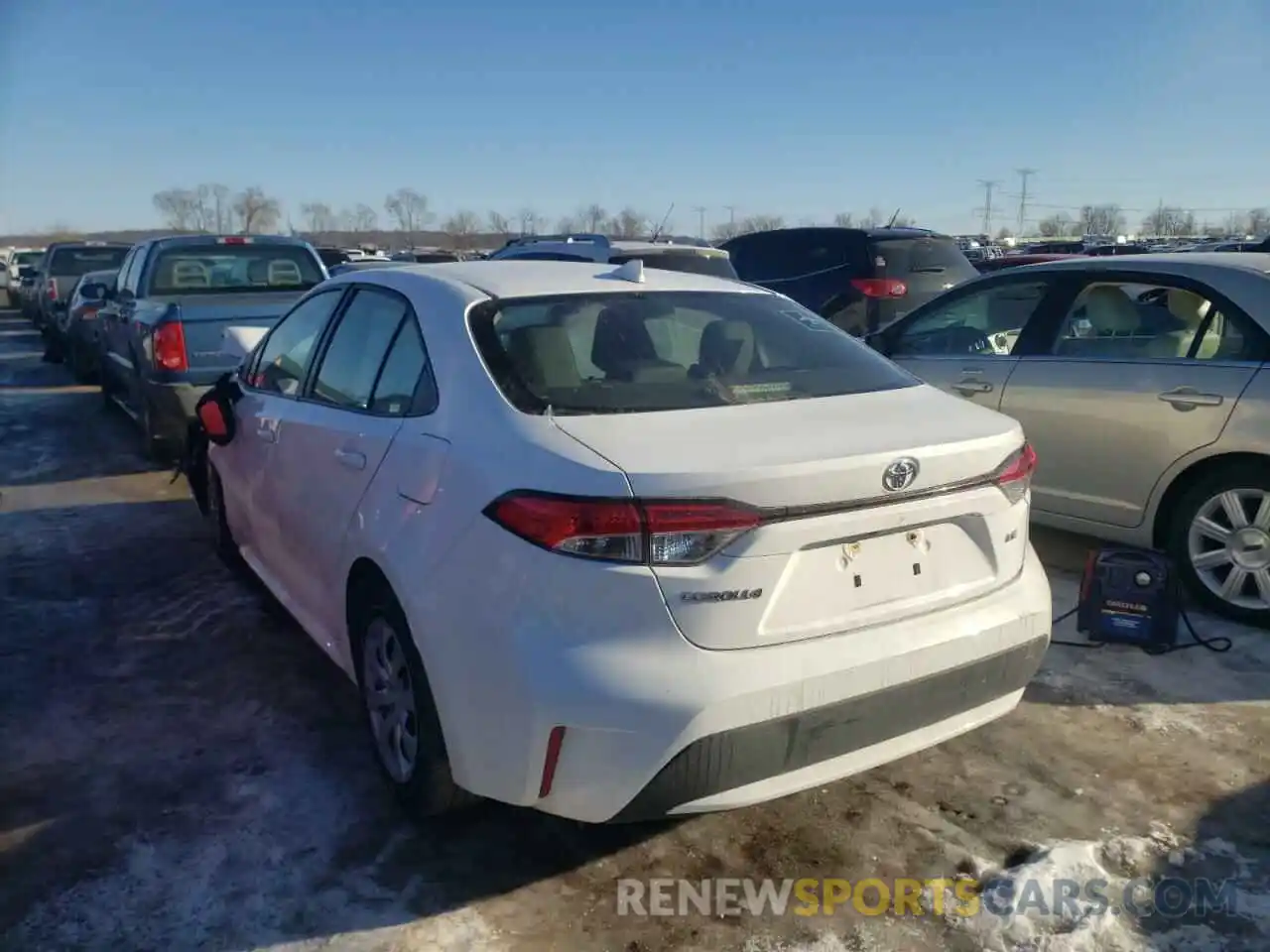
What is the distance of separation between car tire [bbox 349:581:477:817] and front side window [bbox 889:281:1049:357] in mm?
3941

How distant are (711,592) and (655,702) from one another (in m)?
0.29

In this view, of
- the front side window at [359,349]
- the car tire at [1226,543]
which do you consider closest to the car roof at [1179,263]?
the car tire at [1226,543]

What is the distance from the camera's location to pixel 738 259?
41.3ft

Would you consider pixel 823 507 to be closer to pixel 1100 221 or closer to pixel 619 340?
pixel 619 340

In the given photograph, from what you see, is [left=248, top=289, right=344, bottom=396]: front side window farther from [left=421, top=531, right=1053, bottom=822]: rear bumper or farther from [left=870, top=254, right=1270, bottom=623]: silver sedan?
[left=870, top=254, right=1270, bottom=623]: silver sedan

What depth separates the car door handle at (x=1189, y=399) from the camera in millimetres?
4633

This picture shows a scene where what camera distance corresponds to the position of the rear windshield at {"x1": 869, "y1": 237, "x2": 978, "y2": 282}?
35.7 ft

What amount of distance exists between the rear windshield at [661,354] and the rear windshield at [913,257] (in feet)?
24.9

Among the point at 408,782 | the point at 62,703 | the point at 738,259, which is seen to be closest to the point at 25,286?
the point at 738,259

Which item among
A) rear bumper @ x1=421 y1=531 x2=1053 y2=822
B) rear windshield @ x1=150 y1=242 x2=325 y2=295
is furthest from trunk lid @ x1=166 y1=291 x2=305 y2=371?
rear bumper @ x1=421 y1=531 x2=1053 y2=822

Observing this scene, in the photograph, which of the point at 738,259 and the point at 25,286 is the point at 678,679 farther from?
the point at 25,286

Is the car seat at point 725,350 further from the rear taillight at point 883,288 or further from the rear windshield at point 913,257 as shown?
the rear windshield at point 913,257

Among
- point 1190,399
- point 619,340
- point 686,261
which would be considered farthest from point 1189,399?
point 686,261

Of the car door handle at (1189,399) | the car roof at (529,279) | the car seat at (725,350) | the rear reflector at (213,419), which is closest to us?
the car seat at (725,350)
